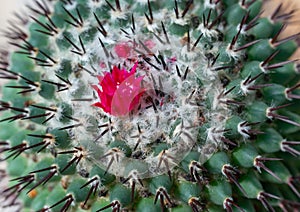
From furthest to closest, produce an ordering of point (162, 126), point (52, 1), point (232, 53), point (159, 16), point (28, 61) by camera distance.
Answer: point (52, 1)
point (28, 61)
point (159, 16)
point (232, 53)
point (162, 126)

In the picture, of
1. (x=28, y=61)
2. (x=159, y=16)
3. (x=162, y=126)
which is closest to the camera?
(x=162, y=126)

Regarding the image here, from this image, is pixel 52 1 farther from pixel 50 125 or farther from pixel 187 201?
pixel 187 201

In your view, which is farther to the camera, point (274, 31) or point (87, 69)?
point (274, 31)

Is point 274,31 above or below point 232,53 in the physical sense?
above

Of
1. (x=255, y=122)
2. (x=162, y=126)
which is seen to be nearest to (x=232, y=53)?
(x=255, y=122)
